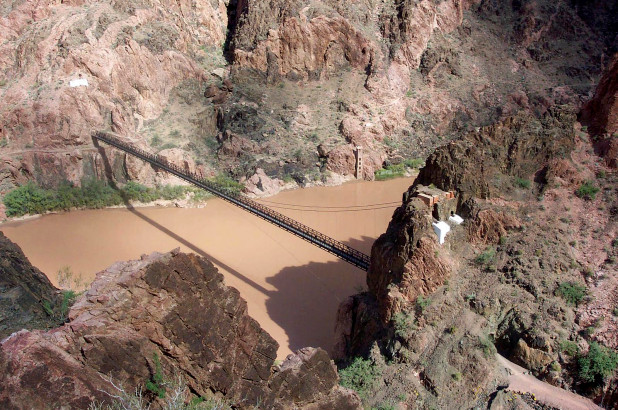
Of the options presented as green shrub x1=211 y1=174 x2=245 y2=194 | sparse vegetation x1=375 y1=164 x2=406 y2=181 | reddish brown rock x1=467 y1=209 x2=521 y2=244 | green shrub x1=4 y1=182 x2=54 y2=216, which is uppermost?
reddish brown rock x1=467 y1=209 x2=521 y2=244

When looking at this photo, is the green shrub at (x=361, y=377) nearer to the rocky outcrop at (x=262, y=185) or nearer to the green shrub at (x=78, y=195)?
the rocky outcrop at (x=262, y=185)

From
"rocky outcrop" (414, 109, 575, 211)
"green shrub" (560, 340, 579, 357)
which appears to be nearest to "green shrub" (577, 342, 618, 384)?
"green shrub" (560, 340, 579, 357)

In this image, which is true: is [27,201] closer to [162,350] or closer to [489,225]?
[162,350]

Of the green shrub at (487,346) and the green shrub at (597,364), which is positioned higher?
the green shrub at (597,364)

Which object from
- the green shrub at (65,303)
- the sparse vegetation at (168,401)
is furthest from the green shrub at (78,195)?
the sparse vegetation at (168,401)

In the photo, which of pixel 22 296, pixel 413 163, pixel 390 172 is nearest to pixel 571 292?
pixel 22 296

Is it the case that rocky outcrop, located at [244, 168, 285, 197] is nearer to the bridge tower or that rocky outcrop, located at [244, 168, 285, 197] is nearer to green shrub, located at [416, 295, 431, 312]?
the bridge tower
